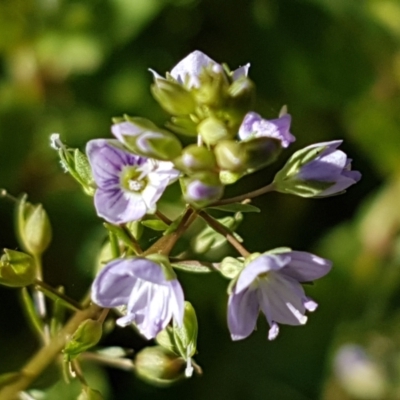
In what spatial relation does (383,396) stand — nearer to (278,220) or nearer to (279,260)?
(278,220)

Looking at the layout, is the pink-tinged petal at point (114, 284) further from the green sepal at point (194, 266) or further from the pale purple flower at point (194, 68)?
the pale purple flower at point (194, 68)

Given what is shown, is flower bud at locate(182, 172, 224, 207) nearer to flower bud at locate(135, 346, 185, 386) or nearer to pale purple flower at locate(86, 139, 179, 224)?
pale purple flower at locate(86, 139, 179, 224)

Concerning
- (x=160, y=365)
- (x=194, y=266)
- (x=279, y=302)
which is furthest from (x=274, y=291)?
(x=160, y=365)

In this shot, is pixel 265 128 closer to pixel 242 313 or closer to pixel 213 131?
pixel 213 131

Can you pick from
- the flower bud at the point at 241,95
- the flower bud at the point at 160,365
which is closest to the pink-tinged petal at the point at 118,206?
the flower bud at the point at 241,95

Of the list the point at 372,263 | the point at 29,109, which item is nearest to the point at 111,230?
the point at 29,109
